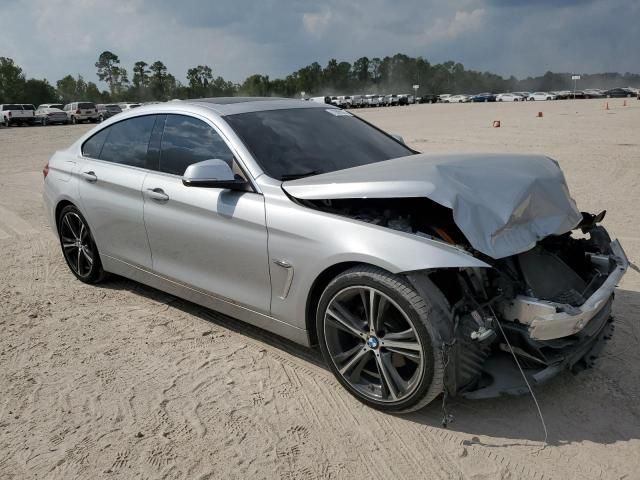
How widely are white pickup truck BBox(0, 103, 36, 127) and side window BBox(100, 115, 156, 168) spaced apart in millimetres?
40894

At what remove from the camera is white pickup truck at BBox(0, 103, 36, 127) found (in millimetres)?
39812

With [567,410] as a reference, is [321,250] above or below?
above

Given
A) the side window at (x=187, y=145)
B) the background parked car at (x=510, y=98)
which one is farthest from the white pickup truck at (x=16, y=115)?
the background parked car at (x=510, y=98)

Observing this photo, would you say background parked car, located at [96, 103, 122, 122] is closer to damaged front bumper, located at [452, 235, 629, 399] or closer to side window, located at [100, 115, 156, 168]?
side window, located at [100, 115, 156, 168]

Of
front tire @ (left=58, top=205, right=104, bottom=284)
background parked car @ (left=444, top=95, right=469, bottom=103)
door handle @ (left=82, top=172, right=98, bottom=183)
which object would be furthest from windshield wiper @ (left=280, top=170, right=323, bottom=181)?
background parked car @ (left=444, top=95, right=469, bottom=103)

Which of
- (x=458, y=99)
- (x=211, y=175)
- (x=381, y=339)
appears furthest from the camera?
(x=458, y=99)

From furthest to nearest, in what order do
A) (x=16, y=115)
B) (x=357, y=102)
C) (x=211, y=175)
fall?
(x=357, y=102)
(x=16, y=115)
(x=211, y=175)

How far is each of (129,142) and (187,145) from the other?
0.82 metres

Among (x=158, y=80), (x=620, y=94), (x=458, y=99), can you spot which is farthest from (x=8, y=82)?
(x=620, y=94)

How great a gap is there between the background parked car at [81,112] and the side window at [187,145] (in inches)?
1628

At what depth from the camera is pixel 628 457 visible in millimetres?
2715

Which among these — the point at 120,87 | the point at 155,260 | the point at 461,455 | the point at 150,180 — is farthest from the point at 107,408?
the point at 120,87

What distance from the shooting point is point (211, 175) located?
136 inches

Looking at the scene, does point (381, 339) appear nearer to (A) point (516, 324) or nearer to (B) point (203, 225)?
(A) point (516, 324)
